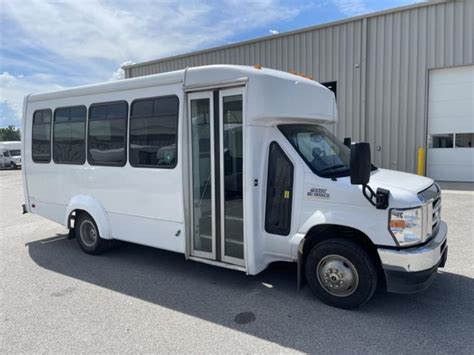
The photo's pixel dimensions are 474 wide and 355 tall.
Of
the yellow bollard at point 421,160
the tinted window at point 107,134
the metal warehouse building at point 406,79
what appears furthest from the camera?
the yellow bollard at point 421,160

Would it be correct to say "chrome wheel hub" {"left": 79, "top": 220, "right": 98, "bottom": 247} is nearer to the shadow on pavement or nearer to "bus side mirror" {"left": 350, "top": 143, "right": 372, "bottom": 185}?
the shadow on pavement

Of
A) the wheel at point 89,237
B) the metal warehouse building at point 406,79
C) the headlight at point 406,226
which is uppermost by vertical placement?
the metal warehouse building at point 406,79

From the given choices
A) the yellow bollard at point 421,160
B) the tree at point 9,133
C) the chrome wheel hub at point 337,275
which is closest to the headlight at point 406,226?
the chrome wheel hub at point 337,275

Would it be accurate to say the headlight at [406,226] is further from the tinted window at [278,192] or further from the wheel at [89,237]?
the wheel at [89,237]

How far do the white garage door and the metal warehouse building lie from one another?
0.10ft

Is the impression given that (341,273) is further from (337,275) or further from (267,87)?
(267,87)

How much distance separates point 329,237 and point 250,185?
1.07 m

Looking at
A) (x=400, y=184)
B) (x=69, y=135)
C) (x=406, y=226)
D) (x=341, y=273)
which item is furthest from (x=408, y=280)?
(x=69, y=135)

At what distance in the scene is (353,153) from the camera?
3.49 m

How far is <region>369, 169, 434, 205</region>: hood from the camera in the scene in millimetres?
3590

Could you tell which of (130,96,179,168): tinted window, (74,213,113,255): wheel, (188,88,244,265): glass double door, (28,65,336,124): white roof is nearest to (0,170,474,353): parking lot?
(74,213,113,255): wheel

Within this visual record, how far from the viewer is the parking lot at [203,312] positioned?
3389 millimetres

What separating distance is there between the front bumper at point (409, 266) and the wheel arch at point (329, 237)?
0.67 ft

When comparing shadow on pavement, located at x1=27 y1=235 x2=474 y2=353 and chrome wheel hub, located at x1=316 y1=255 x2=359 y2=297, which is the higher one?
chrome wheel hub, located at x1=316 y1=255 x2=359 y2=297
